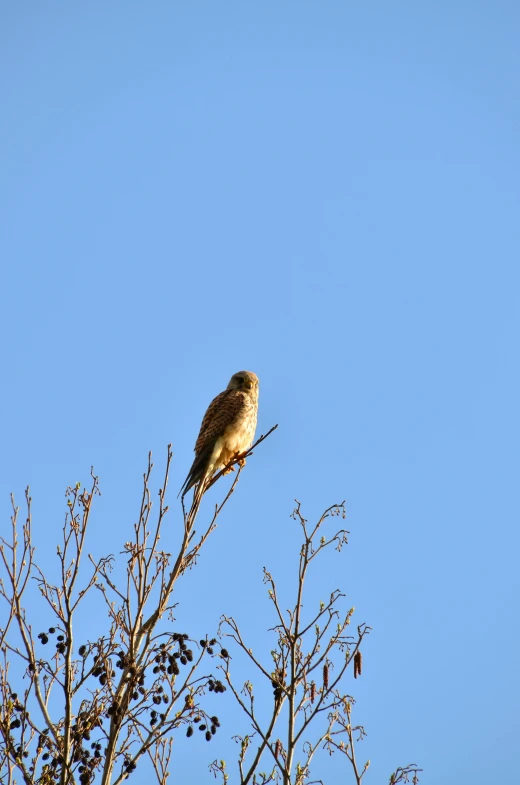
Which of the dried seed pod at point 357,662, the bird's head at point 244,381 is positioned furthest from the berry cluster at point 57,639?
the bird's head at point 244,381

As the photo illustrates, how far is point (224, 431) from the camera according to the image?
6.95m

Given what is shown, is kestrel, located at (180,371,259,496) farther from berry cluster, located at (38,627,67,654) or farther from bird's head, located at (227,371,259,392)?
berry cluster, located at (38,627,67,654)

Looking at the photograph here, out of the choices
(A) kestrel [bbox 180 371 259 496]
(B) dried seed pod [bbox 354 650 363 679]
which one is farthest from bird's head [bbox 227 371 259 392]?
(B) dried seed pod [bbox 354 650 363 679]

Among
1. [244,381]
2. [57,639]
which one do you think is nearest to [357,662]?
[57,639]

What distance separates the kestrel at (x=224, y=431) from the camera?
267 inches

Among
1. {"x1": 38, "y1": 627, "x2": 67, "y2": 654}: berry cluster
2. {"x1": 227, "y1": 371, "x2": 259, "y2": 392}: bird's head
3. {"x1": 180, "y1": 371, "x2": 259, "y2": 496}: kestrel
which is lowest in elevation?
{"x1": 38, "y1": 627, "x2": 67, "y2": 654}: berry cluster

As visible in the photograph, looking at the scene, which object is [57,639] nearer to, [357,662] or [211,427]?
[357,662]

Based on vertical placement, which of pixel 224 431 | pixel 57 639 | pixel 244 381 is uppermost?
pixel 244 381

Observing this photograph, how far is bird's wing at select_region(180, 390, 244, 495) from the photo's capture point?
22.0ft

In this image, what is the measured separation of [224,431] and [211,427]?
4.3 inches

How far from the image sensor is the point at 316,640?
409 centimetres

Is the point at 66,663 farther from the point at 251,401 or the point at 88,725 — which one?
the point at 251,401

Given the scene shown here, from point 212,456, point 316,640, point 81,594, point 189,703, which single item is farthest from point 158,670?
point 212,456

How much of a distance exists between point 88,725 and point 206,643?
583 millimetres
